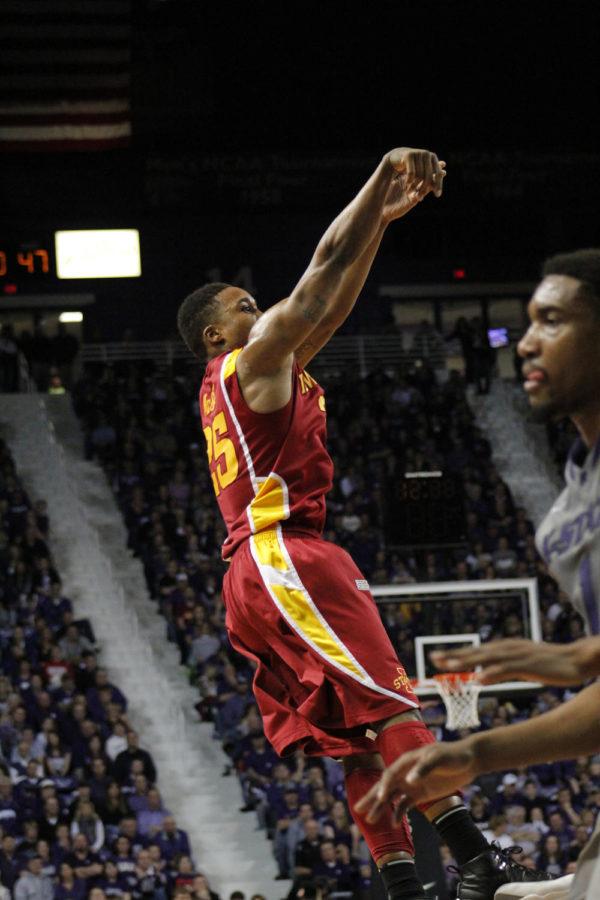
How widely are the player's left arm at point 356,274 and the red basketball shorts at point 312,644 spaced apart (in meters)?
0.88

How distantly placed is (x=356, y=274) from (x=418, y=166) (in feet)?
2.45

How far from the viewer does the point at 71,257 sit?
23703mm

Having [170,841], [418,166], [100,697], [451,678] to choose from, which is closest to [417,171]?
[418,166]

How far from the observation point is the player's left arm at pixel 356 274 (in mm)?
5469

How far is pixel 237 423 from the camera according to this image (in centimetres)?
550

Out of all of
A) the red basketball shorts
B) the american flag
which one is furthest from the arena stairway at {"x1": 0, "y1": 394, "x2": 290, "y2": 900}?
the red basketball shorts

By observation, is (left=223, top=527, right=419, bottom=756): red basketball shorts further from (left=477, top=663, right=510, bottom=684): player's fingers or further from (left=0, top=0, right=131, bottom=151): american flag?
(left=0, top=0, right=131, bottom=151): american flag

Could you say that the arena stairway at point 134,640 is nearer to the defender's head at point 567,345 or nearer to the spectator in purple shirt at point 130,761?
the spectator in purple shirt at point 130,761

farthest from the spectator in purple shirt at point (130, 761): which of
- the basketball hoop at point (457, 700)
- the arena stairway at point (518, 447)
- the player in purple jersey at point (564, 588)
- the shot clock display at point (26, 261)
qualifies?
the player in purple jersey at point (564, 588)

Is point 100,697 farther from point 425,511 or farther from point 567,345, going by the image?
point 567,345

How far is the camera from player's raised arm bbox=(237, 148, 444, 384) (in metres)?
5.07

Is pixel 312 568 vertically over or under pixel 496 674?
under

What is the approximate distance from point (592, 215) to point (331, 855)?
65.5 feet

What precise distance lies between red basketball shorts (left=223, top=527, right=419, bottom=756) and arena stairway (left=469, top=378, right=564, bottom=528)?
61.2 feet
